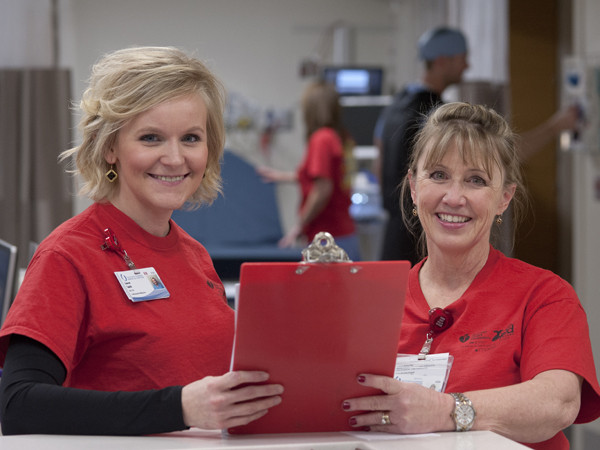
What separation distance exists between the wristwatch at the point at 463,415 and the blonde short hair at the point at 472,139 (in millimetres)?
557

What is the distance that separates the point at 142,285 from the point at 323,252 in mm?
449

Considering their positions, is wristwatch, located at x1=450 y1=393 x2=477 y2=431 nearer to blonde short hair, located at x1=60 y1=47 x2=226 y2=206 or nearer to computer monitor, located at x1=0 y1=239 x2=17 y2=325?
blonde short hair, located at x1=60 y1=47 x2=226 y2=206

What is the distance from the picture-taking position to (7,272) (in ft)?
6.23

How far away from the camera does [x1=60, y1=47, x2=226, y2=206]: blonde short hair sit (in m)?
1.32

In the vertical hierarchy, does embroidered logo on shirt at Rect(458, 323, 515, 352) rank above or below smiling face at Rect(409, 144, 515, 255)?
below

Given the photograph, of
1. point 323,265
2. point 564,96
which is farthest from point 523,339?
point 564,96

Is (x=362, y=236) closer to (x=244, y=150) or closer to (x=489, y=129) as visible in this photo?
(x=244, y=150)

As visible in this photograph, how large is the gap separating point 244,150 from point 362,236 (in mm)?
1765

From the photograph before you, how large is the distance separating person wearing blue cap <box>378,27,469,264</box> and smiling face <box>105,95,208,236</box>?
112cm

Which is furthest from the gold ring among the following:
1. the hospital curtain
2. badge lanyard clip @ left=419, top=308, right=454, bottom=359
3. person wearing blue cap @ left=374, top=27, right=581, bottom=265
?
the hospital curtain

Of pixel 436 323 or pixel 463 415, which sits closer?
pixel 463 415

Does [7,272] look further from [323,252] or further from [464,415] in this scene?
[464,415]

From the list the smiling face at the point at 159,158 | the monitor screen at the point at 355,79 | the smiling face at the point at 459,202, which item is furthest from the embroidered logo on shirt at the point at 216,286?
the monitor screen at the point at 355,79

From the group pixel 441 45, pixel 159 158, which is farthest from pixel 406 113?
pixel 159 158
